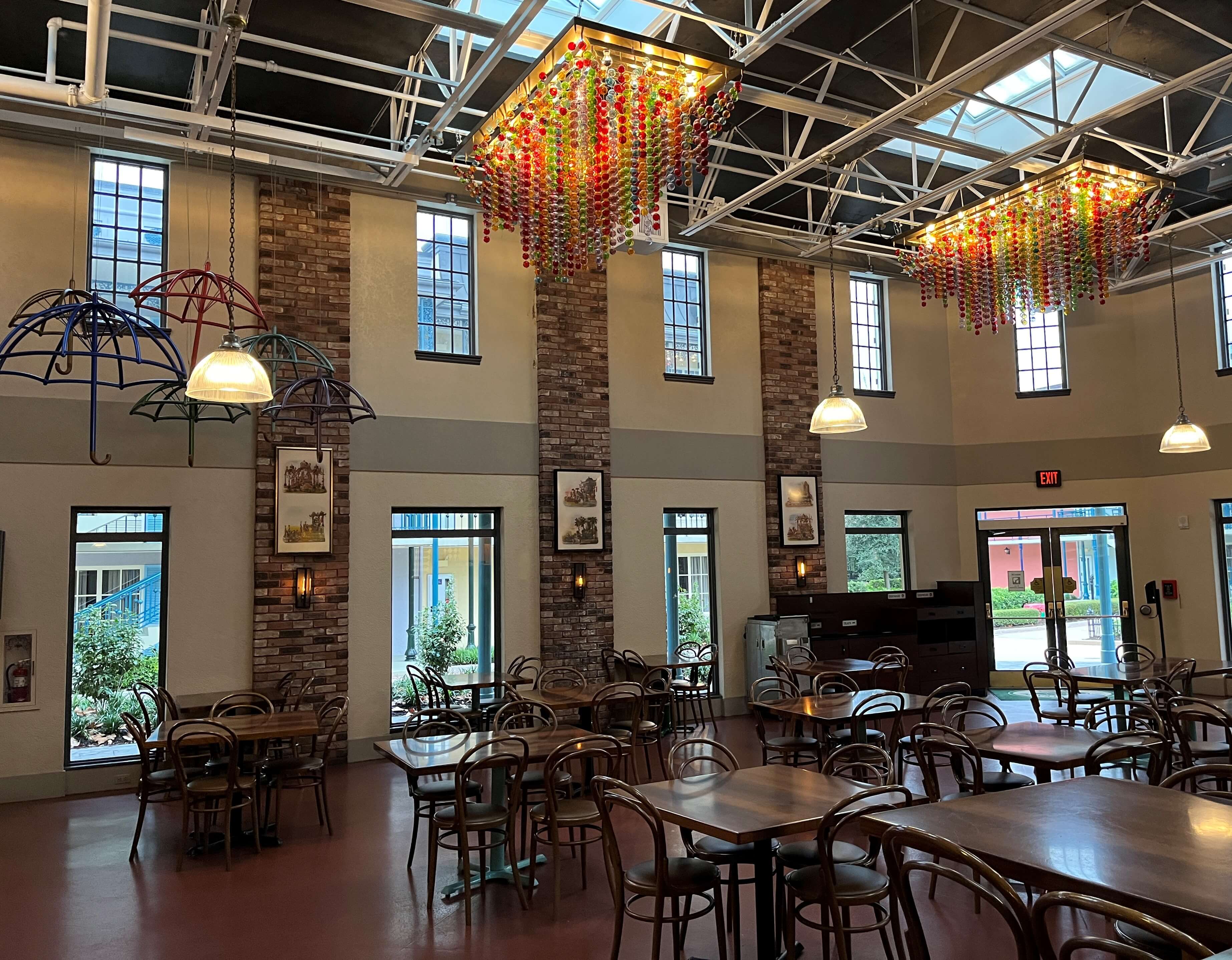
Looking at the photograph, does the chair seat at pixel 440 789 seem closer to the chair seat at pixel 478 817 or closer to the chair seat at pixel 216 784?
the chair seat at pixel 478 817

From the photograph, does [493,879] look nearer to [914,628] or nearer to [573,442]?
[573,442]

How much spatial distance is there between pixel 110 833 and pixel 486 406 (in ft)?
17.3

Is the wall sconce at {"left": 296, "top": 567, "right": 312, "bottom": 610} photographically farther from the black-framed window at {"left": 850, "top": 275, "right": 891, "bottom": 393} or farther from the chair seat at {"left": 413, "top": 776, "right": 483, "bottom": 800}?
the black-framed window at {"left": 850, "top": 275, "right": 891, "bottom": 393}

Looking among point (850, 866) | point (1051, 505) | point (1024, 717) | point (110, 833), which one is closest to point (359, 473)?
point (110, 833)

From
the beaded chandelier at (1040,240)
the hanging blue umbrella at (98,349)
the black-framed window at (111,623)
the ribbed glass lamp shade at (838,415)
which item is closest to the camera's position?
the hanging blue umbrella at (98,349)

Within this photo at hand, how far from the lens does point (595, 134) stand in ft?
17.4

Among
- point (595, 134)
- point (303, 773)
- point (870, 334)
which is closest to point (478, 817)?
point (303, 773)

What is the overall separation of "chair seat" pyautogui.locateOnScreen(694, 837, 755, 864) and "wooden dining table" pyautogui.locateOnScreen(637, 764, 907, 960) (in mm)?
85

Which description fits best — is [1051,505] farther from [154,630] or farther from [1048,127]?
[154,630]

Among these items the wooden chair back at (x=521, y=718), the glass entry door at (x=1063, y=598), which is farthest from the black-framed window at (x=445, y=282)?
the glass entry door at (x=1063, y=598)

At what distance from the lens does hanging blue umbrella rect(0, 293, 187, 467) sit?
605 cm

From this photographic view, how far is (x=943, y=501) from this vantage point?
1305cm

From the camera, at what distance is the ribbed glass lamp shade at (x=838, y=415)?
25.2 ft

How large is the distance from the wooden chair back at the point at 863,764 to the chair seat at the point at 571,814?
1.27 meters
